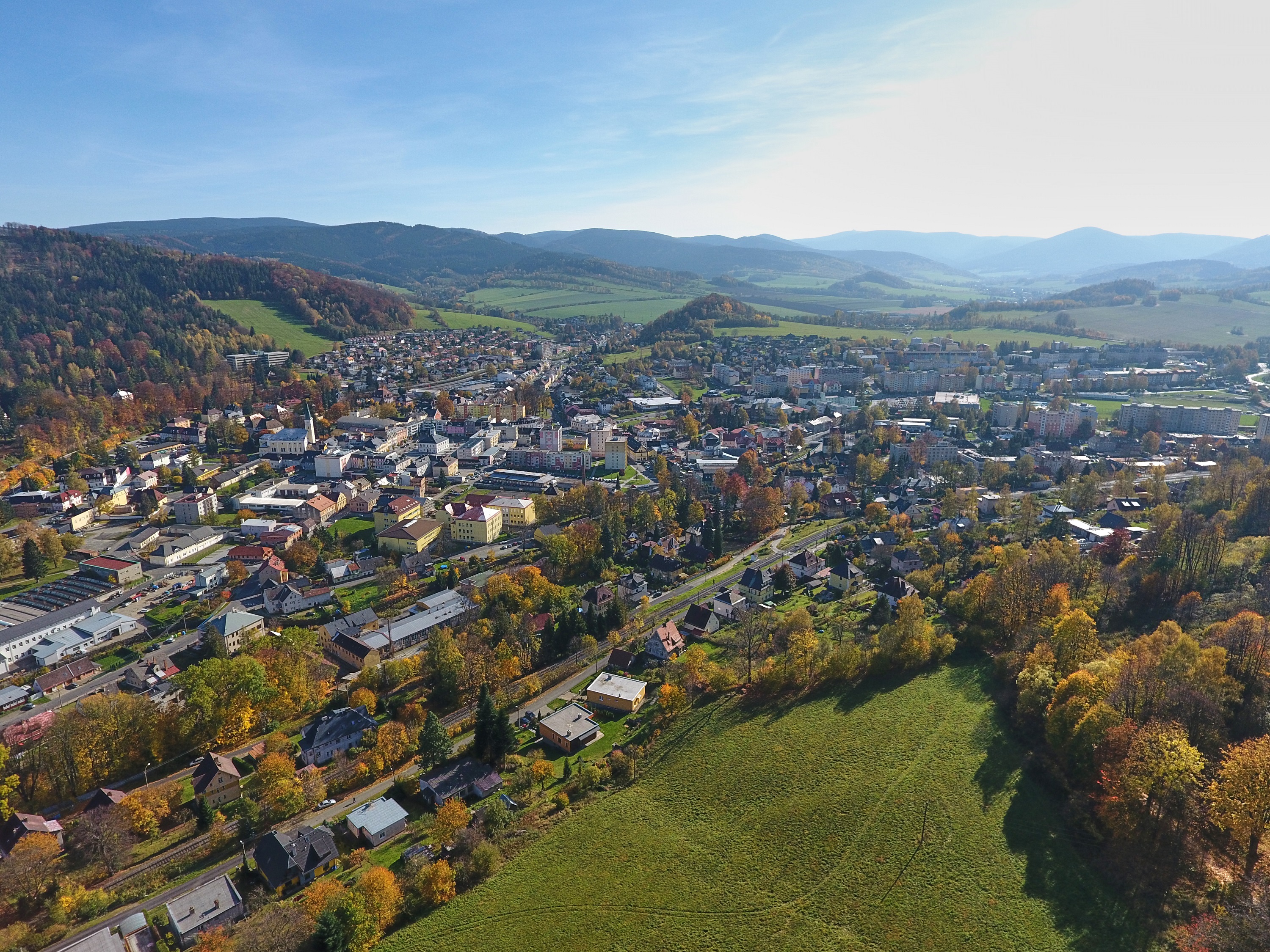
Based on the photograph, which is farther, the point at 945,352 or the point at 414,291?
the point at 414,291

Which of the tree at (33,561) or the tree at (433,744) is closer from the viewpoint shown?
the tree at (433,744)

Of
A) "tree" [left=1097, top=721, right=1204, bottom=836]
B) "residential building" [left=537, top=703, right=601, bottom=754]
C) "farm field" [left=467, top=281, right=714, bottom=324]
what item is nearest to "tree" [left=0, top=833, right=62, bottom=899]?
"residential building" [left=537, top=703, right=601, bottom=754]

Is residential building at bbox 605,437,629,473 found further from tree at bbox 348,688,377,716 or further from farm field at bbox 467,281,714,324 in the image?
farm field at bbox 467,281,714,324

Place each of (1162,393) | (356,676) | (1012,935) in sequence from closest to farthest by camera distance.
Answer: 1. (1012,935)
2. (356,676)
3. (1162,393)

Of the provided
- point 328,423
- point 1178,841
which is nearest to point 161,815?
point 1178,841

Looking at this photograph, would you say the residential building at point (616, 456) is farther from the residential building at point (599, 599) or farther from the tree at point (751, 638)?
the tree at point (751, 638)

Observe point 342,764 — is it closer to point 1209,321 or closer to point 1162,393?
point 1162,393

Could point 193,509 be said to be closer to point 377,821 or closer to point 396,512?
point 396,512

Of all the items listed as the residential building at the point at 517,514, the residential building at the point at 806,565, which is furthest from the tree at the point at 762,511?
the residential building at the point at 517,514
